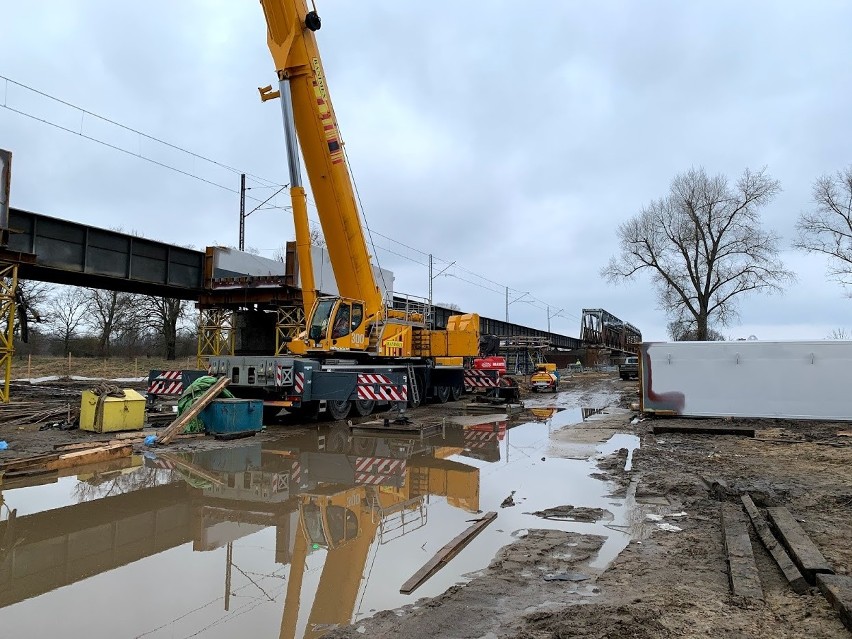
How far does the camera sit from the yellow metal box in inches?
476

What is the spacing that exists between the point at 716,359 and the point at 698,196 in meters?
31.9

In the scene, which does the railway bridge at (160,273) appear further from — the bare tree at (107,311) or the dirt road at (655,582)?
the bare tree at (107,311)

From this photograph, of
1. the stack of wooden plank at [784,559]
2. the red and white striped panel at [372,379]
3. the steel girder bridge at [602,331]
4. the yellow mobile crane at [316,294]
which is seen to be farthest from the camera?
the steel girder bridge at [602,331]

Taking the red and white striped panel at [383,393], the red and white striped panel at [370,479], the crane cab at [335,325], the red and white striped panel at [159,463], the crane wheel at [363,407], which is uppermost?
the crane cab at [335,325]

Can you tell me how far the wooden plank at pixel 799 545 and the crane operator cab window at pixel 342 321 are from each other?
39.9 feet

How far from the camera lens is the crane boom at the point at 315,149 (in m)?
15.5

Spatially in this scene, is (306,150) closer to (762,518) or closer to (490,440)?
(490,440)

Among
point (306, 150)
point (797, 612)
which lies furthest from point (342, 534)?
point (306, 150)

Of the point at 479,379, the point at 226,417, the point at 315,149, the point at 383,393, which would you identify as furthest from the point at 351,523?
the point at 479,379

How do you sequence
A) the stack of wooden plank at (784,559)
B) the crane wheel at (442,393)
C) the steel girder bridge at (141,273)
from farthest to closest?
the crane wheel at (442,393)
the steel girder bridge at (141,273)
the stack of wooden plank at (784,559)

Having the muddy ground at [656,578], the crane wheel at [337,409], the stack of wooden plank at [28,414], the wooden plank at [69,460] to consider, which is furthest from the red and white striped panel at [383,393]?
the muddy ground at [656,578]

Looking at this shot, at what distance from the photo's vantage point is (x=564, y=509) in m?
7.38

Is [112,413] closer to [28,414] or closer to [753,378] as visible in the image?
[28,414]

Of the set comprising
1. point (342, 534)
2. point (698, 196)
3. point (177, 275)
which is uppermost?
point (698, 196)
